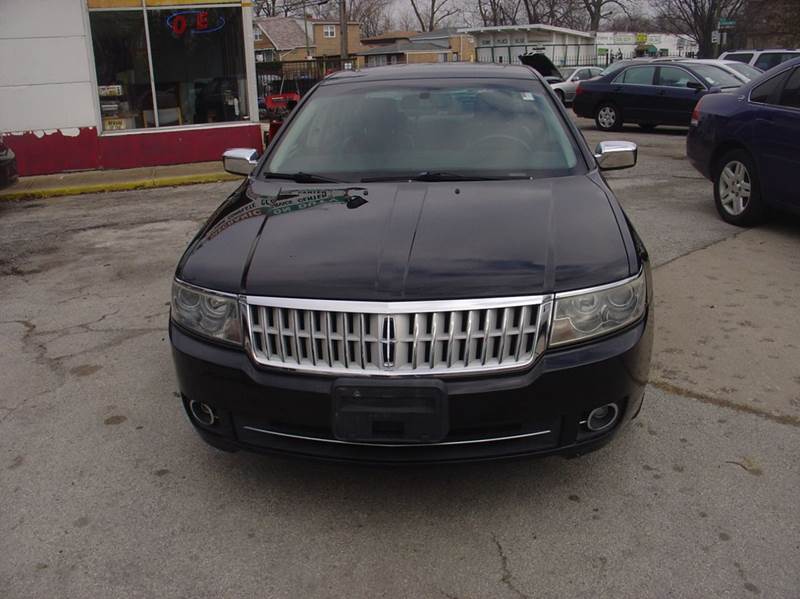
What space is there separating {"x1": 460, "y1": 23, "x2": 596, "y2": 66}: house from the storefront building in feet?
110

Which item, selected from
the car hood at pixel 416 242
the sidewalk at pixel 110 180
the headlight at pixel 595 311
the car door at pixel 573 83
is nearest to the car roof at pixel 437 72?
the car hood at pixel 416 242

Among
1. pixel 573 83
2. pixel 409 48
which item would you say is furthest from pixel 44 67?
pixel 409 48

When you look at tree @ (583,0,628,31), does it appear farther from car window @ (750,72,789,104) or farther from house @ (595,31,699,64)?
car window @ (750,72,789,104)

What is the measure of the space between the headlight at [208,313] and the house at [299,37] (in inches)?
2640

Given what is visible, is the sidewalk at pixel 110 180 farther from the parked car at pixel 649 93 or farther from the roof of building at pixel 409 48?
the roof of building at pixel 409 48

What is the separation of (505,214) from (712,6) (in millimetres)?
47438

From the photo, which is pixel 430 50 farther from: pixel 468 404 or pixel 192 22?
pixel 468 404

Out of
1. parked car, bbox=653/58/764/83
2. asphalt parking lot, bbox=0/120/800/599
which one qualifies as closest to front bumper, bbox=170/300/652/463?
asphalt parking lot, bbox=0/120/800/599

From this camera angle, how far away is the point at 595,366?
2799mm

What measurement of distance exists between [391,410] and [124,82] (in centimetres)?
1152

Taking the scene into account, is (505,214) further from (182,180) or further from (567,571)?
(182,180)

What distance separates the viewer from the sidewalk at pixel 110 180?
11.0 m

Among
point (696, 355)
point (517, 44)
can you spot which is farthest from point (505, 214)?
point (517, 44)

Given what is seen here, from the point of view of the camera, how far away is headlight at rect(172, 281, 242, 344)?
2.89 m
